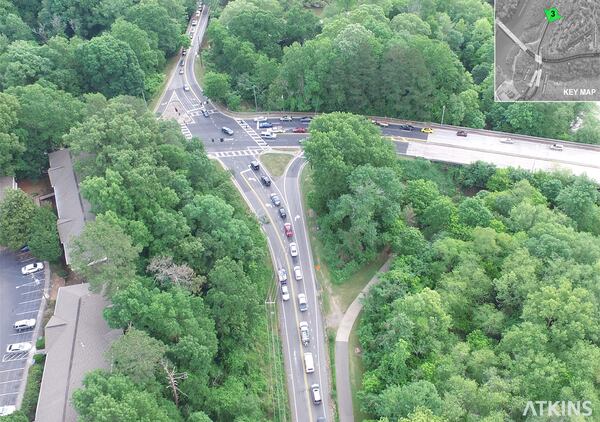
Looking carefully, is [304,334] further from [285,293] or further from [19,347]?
[19,347]

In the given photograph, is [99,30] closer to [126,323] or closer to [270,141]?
[270,141]

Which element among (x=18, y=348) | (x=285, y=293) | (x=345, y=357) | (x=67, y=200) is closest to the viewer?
(x=18, y=348)

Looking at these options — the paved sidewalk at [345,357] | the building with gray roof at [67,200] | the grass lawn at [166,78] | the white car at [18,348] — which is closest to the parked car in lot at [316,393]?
the paved sidewalk at [345,357]

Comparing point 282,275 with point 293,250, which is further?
point 293,250

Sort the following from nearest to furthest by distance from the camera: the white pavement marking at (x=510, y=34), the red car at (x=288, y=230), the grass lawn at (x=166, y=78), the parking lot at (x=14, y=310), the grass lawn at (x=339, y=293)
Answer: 1. the parking lot at (x=14, y=310)
2. the white pavement marking at (x=510, y=34)
3. the grass lawn at (x=339, y=293)
4. the red car at (x=288, y=230)
5. the grass lawn at (x=166, y=78)

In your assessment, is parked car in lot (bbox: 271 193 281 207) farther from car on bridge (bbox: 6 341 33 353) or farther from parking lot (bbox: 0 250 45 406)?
car on bridge (bbox: 6 341 33 353)

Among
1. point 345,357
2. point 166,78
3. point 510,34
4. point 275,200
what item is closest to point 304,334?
point 345,357

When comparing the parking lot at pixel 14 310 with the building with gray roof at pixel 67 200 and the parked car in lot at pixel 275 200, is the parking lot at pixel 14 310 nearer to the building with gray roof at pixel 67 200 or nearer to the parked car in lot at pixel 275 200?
the building with gray roof at pixel 67 200

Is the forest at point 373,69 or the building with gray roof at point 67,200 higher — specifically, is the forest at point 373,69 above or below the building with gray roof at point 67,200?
above
